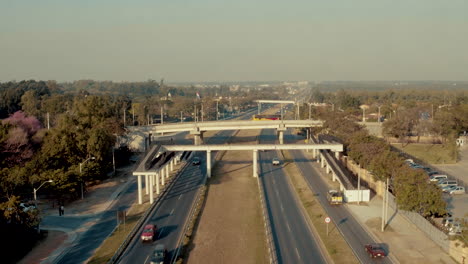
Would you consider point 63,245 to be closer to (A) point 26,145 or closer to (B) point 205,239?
(B) point 205,239

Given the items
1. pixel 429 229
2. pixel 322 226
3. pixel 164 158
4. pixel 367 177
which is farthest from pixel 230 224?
pixel 367 177

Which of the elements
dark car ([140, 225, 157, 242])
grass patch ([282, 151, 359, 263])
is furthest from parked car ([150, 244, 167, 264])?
grass patch ([282, 151, 359, 263])

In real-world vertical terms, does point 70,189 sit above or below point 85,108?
below

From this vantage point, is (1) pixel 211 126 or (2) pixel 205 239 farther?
(1) pixel 211 126

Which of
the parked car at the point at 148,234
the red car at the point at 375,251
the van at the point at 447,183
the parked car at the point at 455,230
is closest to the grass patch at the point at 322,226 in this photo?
the red car at the point at 375,251

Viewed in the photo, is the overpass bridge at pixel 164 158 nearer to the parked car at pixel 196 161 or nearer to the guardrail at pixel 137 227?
the guardrail at pixel 137 227

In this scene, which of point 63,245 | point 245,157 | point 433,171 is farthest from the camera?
point 245,157

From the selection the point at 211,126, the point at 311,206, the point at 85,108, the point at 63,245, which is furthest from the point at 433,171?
the point at 85,108
